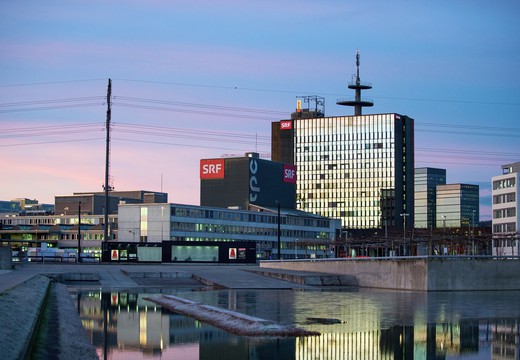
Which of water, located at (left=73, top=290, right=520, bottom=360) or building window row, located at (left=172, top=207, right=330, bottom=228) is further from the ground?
building window row, located at (left=172, top=207, right=330, bottom=228)

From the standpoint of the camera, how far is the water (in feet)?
93.1

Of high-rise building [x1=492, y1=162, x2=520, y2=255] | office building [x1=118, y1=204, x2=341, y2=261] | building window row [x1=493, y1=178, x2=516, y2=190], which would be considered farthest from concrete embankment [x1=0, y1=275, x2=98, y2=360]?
building window row [x1=493, y1=178, x2=516, y2=190]

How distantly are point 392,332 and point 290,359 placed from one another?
9.64 m

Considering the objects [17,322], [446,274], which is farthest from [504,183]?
[17,322]

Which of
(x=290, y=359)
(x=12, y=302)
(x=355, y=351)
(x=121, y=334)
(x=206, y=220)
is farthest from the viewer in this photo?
(x=206, y=220)

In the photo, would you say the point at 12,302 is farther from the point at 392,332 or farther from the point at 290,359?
the point at 392,332

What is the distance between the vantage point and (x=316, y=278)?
79.4 meters

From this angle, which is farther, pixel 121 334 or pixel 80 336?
pixel 121 334

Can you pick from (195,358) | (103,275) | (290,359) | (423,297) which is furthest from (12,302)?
(103,275)

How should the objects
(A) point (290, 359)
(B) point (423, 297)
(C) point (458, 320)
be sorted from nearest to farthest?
(A) point (290, 359) < (C) point (458, 320) < (B) point (423, 297)

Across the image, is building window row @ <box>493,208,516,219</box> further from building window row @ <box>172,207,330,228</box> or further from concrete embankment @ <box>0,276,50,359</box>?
concrete embankment @ <box>0,276,50,359</box>

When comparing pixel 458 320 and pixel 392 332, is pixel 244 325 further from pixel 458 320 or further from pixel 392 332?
pixel 458 320

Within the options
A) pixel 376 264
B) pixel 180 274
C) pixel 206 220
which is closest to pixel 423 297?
pixel 376 264

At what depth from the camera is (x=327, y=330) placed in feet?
A: 115
